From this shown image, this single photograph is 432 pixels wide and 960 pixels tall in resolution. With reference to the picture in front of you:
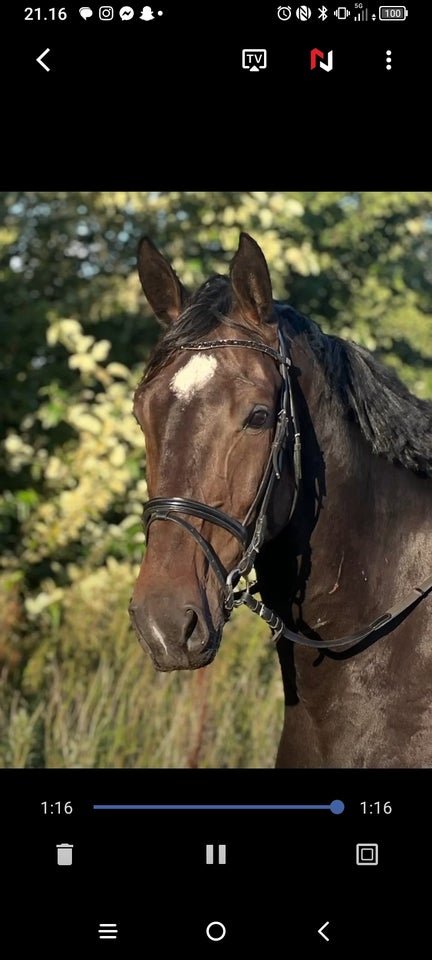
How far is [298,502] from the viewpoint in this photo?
300 cm

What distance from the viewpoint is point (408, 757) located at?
2.91 metres

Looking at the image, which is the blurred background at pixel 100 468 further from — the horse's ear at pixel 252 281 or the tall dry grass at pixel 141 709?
the horse's ear at pixel 252 281

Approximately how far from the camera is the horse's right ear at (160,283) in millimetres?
3080

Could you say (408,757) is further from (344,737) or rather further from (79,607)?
(79,607)
